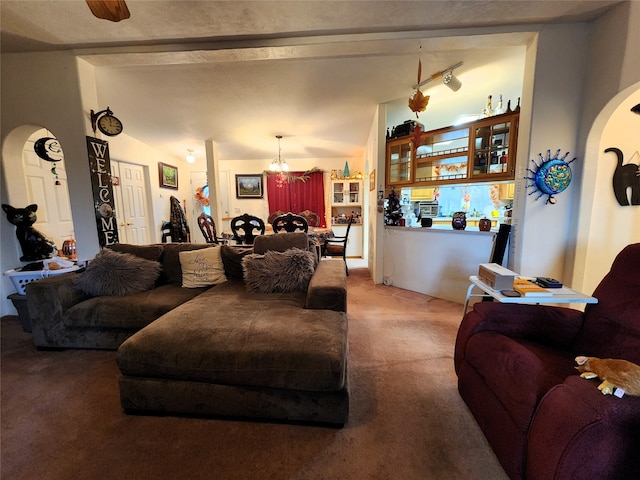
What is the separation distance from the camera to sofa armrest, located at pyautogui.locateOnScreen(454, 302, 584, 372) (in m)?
1.35

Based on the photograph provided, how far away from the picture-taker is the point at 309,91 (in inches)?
121

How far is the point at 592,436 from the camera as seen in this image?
0.77m

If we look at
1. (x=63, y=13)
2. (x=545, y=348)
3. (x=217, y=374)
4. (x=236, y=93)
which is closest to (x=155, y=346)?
(x=217, y=374)

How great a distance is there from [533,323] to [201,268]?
2.50 m

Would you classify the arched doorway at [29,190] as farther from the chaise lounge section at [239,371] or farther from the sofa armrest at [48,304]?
the chaise lounge section at [239,371]

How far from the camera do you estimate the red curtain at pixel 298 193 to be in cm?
604

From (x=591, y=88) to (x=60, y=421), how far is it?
169 inches

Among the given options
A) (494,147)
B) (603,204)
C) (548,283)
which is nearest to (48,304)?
(548,283)

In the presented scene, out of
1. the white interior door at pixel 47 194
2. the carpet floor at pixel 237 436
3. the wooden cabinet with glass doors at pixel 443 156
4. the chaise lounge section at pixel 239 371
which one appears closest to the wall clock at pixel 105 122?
the white interior door at pixel 47 194

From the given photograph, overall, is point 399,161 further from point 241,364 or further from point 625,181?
point 241,364

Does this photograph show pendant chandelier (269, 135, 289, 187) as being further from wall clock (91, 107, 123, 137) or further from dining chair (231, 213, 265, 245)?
wall clock (91, 107, 123, 137)

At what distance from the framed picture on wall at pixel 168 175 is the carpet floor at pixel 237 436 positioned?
4319 millimetres

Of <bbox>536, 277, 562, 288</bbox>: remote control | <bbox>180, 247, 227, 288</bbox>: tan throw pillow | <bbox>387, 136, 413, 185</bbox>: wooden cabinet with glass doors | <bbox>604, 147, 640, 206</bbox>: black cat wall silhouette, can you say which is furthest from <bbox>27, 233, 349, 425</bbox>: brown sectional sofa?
<bbox>604, 147, 640, 206</bbox>: black cat wall silhouette

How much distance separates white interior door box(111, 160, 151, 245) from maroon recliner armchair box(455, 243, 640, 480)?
5.39m
